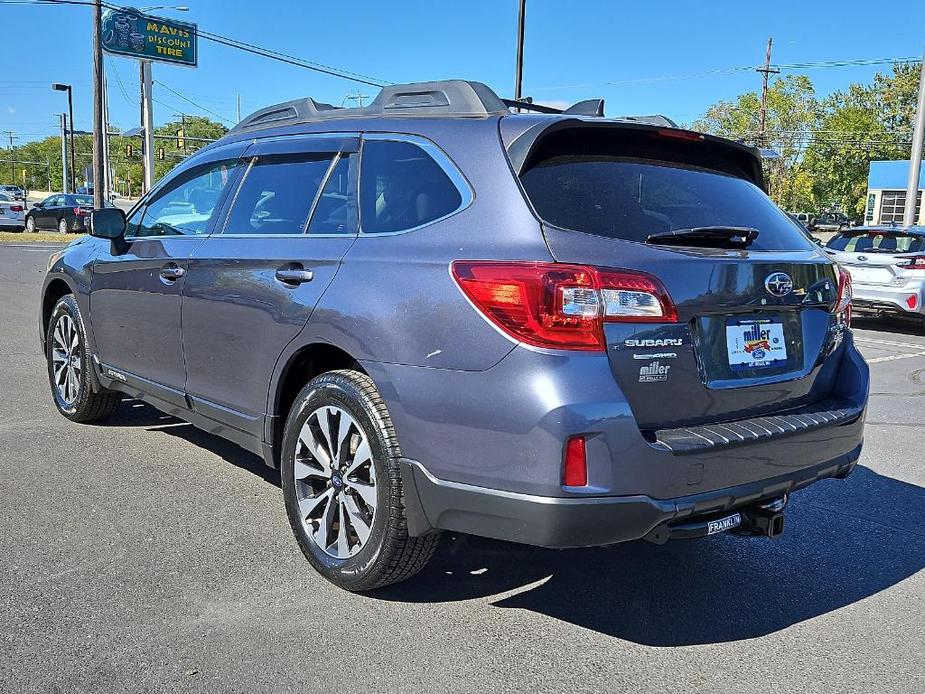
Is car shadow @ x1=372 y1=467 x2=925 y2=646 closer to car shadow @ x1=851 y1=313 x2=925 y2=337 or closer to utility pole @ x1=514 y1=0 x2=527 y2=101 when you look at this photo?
car shadow @ x1=851 y1=313 x2=925 y2=337

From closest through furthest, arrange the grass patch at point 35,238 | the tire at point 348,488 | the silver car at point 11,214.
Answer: the tire at point 348,488, the grass patch at point 35,238, the silver car at point 11,214

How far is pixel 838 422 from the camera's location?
3.44 meters

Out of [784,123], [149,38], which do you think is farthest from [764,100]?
[149,38]

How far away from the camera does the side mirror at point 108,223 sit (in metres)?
5.14

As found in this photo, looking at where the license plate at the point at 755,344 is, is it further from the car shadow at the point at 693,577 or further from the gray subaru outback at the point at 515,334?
the car shadow at the point at 693,577

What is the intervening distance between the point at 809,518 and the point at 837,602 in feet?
3.36

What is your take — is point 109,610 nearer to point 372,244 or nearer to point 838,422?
point 372,244

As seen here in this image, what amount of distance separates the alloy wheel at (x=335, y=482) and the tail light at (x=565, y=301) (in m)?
0.78

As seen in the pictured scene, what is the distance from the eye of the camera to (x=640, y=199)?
10.7 ft

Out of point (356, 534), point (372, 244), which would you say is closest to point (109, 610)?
point (356, 534)

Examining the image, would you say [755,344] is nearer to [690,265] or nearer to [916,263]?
[690,265]

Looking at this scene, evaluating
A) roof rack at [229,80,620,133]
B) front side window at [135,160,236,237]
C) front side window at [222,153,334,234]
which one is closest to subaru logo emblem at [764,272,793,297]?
roof rack at [229,80,620,133]

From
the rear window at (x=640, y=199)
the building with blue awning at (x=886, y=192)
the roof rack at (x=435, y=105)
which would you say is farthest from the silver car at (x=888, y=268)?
the building with blue awning at (x=886, y=192)

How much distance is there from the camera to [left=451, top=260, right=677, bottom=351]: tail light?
2824mm
